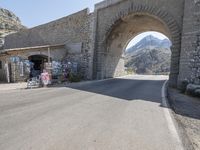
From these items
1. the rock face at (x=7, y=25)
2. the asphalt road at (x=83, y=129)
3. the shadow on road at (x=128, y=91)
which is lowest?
the shadow on road at (x=128, y=91)

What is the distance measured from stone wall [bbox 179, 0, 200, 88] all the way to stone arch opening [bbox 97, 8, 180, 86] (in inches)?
43.9

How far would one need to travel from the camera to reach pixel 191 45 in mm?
12719

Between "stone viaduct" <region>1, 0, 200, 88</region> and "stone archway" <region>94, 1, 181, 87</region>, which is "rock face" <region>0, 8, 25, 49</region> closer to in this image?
"stone viaduct" <region>1, 0, 200, 88</region>

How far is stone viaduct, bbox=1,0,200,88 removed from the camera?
12836mm

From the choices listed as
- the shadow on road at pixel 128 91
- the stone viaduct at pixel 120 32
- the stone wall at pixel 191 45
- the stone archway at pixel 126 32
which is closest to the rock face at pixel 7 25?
the stone viaduct at pixel 120 32

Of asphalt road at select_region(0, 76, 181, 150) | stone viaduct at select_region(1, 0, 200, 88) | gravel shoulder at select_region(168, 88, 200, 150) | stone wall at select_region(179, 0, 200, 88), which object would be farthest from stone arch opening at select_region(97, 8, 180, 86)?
asphalt road at select_region(0, 76, 181, 150)

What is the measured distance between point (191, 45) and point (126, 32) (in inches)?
390

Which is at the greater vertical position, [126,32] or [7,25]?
[7,25]

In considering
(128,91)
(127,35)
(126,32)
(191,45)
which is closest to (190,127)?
(128,91)

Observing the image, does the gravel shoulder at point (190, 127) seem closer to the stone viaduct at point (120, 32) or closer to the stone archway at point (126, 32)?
the stone viaduct at point (120, 32)

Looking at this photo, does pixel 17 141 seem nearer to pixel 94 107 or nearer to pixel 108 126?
pixel 108 126

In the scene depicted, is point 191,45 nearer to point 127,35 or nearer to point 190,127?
point 190,127

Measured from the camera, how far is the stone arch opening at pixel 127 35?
14.4 metres

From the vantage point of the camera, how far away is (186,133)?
463cm
